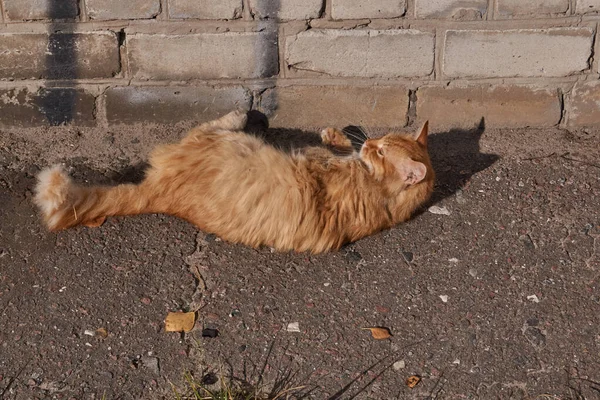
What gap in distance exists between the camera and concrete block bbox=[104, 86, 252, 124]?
450cm

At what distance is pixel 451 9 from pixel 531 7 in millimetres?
474

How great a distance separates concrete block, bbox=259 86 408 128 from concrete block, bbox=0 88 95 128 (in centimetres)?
114

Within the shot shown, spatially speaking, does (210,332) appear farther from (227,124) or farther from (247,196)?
(227,124)

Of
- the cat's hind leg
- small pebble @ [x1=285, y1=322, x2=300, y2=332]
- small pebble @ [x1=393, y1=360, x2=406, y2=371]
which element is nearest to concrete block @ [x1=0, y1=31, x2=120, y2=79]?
the cat's hind leg

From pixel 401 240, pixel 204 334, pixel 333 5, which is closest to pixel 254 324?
pixel 204 334

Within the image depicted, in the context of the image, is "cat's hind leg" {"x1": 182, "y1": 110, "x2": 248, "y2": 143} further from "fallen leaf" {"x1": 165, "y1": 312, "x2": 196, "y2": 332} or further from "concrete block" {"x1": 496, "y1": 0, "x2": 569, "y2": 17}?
"concrete block" {"x1": 496, "y1": 0, "x2": 569, "y2": 17}

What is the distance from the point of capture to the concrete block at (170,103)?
450 centimetres

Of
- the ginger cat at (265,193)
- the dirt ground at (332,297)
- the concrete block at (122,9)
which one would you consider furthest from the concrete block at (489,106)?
the concrete block at (122,9)

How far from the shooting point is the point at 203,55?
4.38 meters

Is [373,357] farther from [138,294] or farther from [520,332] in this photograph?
[138,294]

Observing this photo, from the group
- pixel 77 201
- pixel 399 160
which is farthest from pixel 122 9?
pixel 399 160

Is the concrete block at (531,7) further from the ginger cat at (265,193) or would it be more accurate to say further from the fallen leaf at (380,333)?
the fallen leaf at (380,333)

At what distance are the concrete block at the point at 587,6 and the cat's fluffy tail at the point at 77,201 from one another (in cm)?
280

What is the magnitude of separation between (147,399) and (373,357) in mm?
1003
